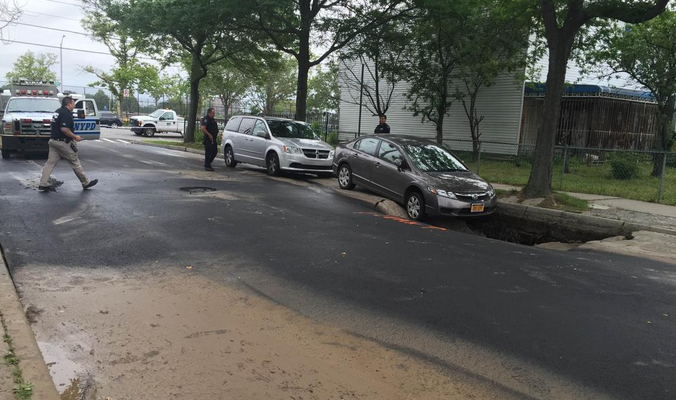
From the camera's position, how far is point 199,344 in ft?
13.6

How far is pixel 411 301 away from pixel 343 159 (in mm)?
8335

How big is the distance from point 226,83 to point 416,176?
27971mm

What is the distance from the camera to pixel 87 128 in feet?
64.7

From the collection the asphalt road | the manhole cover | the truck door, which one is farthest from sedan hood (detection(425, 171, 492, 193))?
the truck door

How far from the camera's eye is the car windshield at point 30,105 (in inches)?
675

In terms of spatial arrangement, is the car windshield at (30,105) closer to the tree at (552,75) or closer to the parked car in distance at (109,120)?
the tree at (552,75)

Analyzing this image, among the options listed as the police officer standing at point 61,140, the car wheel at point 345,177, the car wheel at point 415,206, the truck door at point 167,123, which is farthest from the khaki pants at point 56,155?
the truck door at point 167,123

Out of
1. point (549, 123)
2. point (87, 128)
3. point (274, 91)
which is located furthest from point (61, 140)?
point (274, 91)

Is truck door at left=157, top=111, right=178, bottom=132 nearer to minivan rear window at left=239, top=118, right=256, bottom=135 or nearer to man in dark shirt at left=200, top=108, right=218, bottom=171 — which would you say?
minivan rear window at left=239, top=118, right=256, bottom=135

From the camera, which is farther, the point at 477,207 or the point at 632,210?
the point at 632,210

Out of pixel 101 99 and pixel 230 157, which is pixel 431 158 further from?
pixel 101 99

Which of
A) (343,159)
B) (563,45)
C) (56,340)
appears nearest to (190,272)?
(56,340)

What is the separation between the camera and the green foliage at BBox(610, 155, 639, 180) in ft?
51.7

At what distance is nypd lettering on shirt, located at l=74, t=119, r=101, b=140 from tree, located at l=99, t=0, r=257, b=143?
519 cm
